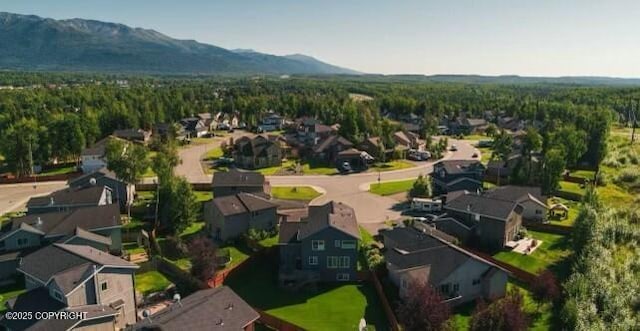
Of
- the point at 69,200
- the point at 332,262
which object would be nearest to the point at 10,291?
the point at 69,200

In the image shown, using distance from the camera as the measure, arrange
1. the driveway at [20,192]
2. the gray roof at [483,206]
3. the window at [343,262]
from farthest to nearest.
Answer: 1. the driveway at [20,192]
2. the gray roof at [483,206]
3. the window at [343,262]

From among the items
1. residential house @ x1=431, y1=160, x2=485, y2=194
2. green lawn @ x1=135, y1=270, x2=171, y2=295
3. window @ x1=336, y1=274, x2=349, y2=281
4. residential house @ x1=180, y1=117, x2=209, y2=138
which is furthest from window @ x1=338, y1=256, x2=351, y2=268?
residential house @ x1=180, y1=117, x2=209, y2=138

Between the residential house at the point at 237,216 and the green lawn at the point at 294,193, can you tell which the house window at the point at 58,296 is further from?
the green lawn at the point at 294,193

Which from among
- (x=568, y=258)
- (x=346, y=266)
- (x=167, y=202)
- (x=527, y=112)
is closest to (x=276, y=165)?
(x=167, y=202)

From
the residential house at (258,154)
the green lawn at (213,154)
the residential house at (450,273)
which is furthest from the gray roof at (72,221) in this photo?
the green lawn at (213,154)

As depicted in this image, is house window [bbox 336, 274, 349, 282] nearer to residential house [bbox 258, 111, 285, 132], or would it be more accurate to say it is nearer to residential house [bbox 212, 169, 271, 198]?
residential house [bbox 212, 169, 271, 198]

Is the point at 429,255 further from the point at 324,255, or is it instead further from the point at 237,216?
the point at 237,216

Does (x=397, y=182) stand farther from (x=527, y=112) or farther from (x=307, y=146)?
(x=527, y=112)
